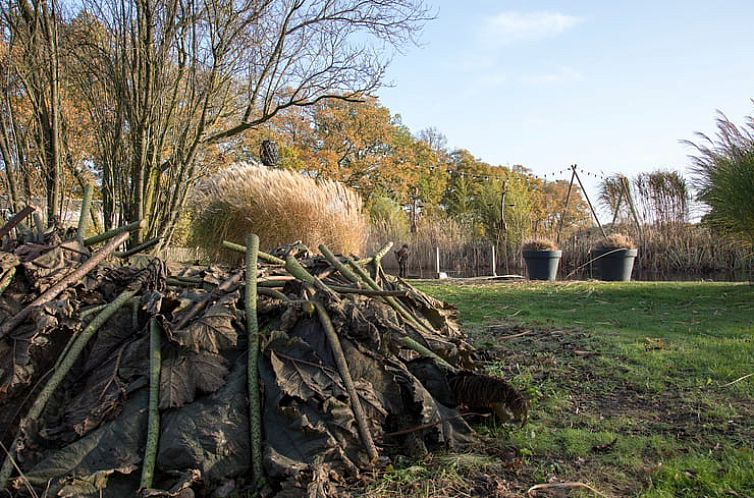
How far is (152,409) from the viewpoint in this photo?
167cm

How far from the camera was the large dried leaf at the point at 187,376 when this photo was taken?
5.53ft

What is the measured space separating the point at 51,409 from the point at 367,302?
3.76 feet

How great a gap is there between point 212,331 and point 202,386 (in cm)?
17

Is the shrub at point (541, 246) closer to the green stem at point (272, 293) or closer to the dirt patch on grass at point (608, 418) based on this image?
the dirt patch on grass at point (608, 418)

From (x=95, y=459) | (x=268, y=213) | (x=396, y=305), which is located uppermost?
(x=268, y=213)

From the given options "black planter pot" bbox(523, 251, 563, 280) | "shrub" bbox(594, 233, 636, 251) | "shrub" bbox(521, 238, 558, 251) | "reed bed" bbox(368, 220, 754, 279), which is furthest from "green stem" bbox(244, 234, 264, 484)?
"shrub" bbox(594, 233, 636, 251)

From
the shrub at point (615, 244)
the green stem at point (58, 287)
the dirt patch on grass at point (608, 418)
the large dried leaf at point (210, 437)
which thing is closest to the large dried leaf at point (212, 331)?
the large dried leaf at point (210, 437)

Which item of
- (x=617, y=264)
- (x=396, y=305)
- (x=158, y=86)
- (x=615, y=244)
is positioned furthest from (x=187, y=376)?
(x=615, y=244)

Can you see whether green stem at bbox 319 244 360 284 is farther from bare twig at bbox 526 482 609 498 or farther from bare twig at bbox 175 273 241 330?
bare twig at bbox 526 482 609 498

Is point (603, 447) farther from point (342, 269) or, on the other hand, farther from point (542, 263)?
point (542, 263)

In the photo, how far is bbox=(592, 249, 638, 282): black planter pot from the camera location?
12.8m

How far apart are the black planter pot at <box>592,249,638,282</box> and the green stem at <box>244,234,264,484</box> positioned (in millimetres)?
12186

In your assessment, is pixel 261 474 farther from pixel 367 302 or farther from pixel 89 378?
pixel 367 302

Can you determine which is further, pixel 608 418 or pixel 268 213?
pixel 268 213
